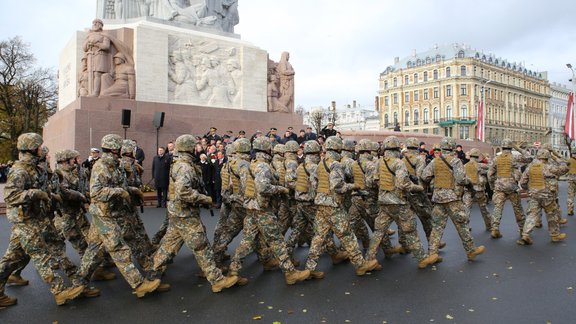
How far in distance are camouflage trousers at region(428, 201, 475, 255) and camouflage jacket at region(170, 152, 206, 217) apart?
388cm

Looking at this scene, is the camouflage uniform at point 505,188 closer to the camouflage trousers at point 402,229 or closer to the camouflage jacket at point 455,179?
the camouflage jacket at point 455,179

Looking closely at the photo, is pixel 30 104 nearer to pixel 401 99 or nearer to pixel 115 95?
pixel 115 95

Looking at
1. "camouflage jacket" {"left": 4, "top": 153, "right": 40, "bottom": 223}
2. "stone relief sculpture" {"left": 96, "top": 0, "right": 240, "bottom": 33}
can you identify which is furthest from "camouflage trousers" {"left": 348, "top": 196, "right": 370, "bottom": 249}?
"stone relief sculpture" {"left": 96, "top": 0, "right": 240, "bottom": 33}

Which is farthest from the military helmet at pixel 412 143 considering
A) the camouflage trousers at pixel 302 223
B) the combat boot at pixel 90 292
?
the combat boot at pixel 90 292

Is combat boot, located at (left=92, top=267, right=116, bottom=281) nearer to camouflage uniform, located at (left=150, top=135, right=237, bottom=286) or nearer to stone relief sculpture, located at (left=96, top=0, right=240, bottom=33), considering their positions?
camouflage uniform, located at (left=150, top=135, right=237, bottom=286)

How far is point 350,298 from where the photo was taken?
559 centimetres

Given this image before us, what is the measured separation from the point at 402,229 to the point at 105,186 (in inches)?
172

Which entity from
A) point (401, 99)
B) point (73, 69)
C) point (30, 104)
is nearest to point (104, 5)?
point (73, 69)

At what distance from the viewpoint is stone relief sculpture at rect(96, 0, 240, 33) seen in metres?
17.6

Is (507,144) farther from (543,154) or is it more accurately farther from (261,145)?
(261,145)

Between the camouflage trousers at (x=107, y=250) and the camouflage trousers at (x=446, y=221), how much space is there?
14.9 feet

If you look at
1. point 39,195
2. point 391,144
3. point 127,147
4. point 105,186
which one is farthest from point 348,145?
point 39,195

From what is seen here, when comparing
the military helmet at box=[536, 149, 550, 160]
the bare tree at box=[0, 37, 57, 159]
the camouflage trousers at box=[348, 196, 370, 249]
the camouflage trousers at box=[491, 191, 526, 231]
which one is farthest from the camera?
the bare tree at box=[0, 37, 57, 159]

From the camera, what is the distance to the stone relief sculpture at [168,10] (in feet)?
57.8
